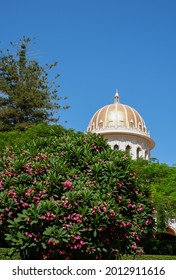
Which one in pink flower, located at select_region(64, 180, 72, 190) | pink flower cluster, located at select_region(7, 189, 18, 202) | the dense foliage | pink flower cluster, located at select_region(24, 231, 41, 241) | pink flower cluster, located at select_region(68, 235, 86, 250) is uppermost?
the dense foliage

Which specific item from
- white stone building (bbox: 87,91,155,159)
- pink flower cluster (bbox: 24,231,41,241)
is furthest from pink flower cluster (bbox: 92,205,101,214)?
white stone building (bbox: 87,91,155,159)

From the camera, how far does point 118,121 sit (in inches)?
2329

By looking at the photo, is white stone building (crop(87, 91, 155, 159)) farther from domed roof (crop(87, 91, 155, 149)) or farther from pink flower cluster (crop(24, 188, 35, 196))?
pink flower cluster (crop(24, 188, 35, 196))

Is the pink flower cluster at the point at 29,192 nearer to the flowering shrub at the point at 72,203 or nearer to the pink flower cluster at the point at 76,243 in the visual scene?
the flowering shrub at the point at 72,203

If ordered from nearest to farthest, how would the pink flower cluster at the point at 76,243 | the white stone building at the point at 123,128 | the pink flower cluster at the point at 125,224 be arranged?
the pink flower cluster at the point at 76,243, the pink flower cluster at the point at 125,224, the white stone building at the point at 123,128

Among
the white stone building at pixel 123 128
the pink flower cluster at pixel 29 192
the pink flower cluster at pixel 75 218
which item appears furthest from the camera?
the white stone building at pixel 123 128

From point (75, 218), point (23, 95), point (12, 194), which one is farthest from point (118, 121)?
point (75, 218)

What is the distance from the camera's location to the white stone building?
5803cm

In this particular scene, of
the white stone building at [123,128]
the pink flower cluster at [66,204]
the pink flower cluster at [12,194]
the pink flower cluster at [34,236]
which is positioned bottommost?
the pink flower cluster at [34,236]

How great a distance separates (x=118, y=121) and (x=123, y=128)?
1.59 meters

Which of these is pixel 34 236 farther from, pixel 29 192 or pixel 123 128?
pixel 123 128

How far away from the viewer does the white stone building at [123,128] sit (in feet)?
190

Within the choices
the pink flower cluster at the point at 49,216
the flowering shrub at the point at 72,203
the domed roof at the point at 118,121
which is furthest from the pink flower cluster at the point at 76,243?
the domed roof at the point at 118,121

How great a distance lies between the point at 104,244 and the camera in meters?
8.16
